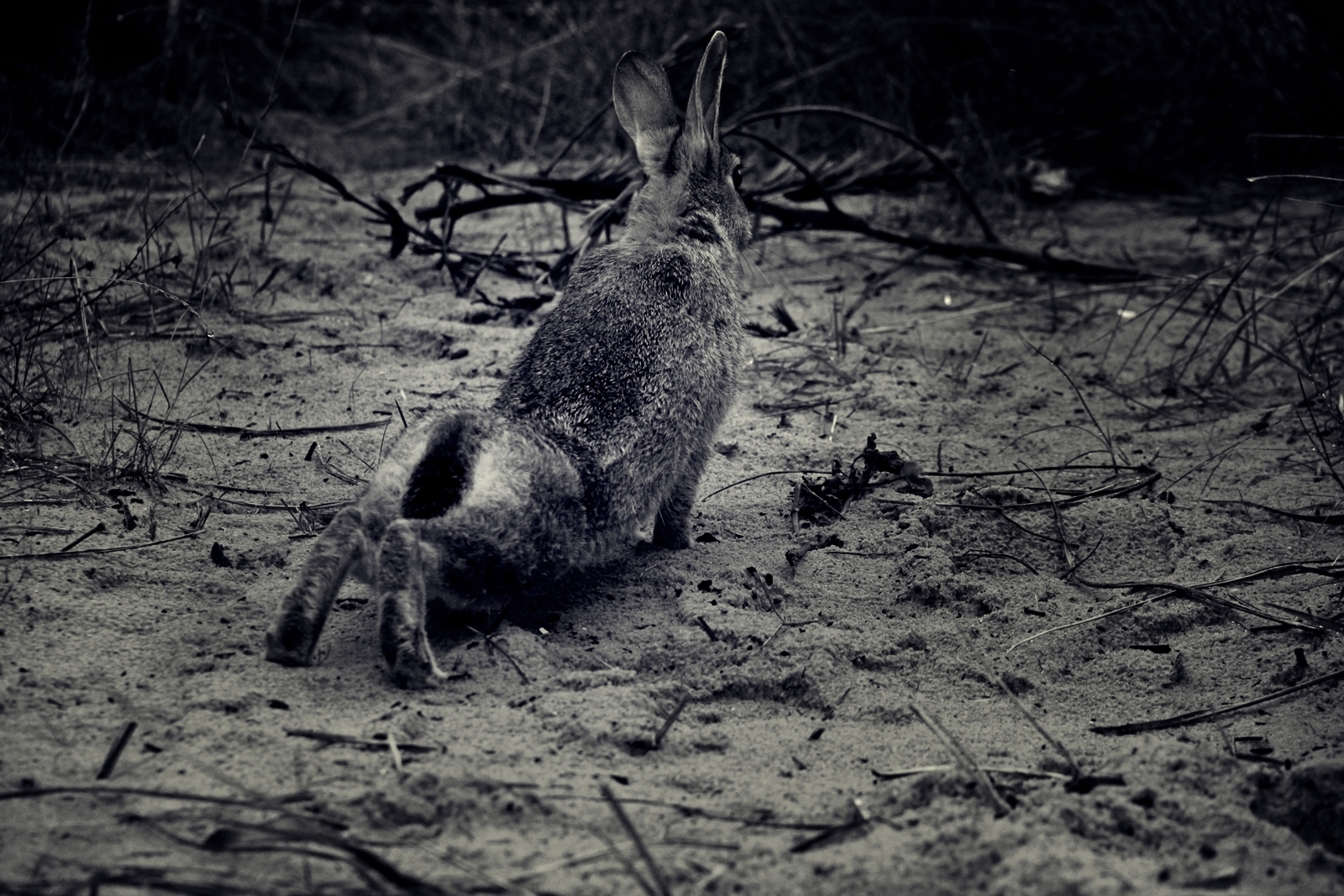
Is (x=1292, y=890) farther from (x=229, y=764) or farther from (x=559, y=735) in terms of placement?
(x=229, y=764)

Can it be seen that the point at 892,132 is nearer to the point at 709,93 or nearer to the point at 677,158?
the point at 709,93

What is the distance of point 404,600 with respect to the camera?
2701 millimetres

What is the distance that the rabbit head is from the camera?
3.87 m

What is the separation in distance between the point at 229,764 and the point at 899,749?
1.49m

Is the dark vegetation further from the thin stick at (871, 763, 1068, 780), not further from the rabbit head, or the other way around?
the thin stick at (871, 763, 1068, 780)

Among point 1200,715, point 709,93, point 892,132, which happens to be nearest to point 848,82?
point 892,132

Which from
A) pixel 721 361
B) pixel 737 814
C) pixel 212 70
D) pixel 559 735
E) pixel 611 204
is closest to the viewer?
pixel 737 814

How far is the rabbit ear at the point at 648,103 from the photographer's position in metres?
3.97

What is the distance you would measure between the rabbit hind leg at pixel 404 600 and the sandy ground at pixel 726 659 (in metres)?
0.08

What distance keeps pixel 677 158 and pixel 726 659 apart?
6.18 ft

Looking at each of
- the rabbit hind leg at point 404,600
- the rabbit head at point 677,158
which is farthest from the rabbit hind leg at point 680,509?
the rabbit hind leg at point 404,600

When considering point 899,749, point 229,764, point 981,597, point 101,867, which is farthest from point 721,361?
point 101,867

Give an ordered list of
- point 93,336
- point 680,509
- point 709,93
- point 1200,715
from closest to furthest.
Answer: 1. point 1200,715
2. point 680,509
3. point 709,93
4. point 93,336

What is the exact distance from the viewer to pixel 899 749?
262cm
